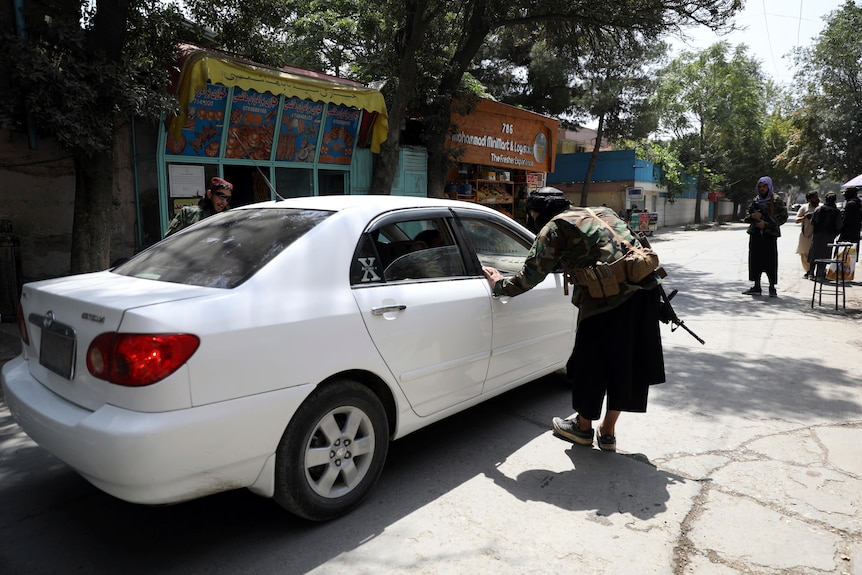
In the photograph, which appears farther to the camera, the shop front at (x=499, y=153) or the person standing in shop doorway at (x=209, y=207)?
the shop front at (x=499, y=153)

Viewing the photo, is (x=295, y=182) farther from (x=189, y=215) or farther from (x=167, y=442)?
(x=167, y=442)

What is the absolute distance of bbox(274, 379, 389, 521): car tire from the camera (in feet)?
8.50

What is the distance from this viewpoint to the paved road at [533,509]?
8.41ft

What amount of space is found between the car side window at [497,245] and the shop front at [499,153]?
30.3 ft

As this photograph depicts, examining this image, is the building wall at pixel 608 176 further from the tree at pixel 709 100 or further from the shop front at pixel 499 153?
the shop front at pixel 499 153

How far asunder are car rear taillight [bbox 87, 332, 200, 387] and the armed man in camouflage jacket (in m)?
1.95

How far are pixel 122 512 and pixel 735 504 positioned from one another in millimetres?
3197

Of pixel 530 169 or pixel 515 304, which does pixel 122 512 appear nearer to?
pixel 515 304

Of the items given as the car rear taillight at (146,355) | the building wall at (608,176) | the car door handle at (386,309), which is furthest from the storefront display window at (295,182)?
the building wall at (608,176)

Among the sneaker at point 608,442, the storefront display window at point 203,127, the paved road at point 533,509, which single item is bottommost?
the paved road at point 533,509

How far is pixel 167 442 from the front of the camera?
7.20 ft

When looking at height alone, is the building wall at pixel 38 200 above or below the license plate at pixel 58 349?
above

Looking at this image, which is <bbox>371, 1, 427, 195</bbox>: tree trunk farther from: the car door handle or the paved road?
the car door handle

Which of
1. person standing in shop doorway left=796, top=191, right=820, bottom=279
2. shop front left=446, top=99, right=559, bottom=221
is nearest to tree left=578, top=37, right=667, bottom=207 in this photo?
shop front left=446, top=99, right=559, bottom=221
